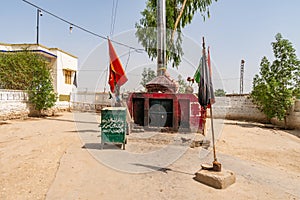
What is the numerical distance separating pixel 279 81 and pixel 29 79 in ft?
51.8

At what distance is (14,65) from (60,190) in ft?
46.6

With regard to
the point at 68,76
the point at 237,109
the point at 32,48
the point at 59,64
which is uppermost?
the point at 32,48

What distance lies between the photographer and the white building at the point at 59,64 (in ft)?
61.3

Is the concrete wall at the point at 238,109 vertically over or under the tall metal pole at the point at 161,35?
under

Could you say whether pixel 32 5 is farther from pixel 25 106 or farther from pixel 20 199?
pixel 20 199

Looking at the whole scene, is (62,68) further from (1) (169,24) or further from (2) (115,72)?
(2) (115,72)

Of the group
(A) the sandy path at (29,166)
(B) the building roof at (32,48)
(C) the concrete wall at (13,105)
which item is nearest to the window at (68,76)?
(B) the building roof at (32,48)

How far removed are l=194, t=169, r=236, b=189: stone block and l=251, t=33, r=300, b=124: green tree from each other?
32.6ft

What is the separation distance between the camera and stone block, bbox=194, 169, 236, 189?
3.53 m

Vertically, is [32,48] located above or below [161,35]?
above

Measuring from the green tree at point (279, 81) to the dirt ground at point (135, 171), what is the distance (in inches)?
220

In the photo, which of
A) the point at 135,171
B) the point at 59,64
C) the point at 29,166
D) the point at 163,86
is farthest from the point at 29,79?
the point at 135,171

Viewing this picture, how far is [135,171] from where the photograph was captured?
4.21 meters

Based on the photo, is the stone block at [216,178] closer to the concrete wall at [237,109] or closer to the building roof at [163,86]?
the building roof at [163,86]
